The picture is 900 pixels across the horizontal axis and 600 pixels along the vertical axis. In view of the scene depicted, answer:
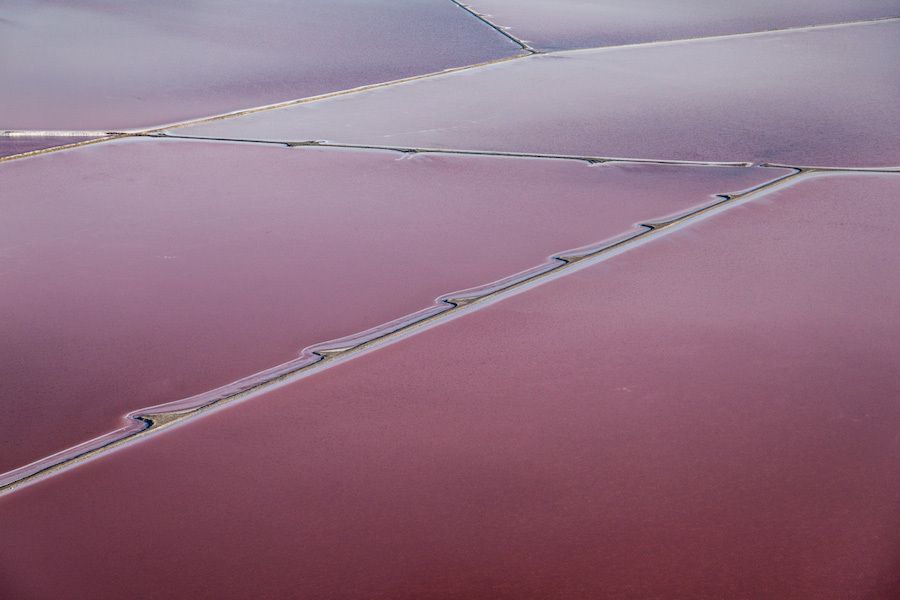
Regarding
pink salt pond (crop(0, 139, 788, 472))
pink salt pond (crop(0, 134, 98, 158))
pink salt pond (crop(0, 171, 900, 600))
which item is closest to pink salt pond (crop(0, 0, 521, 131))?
pink salt pond (crop(0, 134, 98, 158))

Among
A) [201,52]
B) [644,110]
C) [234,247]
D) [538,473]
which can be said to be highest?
[201,52]

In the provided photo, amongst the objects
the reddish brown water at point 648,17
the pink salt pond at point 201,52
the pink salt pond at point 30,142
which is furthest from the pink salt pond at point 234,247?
the reddish brown water at point 648,17

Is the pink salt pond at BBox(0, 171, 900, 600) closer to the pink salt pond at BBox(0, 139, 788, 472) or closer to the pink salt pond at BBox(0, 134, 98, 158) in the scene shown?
the pink salt pond at BBox(0, 139, 788, 472)

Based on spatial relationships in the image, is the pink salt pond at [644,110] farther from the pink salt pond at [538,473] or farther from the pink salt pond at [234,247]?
the pink salt pond at [538,473]

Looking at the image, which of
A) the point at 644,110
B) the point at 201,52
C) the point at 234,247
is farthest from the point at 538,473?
the point at 201,52

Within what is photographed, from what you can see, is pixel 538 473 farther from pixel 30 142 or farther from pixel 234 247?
pixel 30 142

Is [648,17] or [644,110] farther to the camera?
[648,17]

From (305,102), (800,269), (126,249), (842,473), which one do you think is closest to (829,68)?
(800,269)
